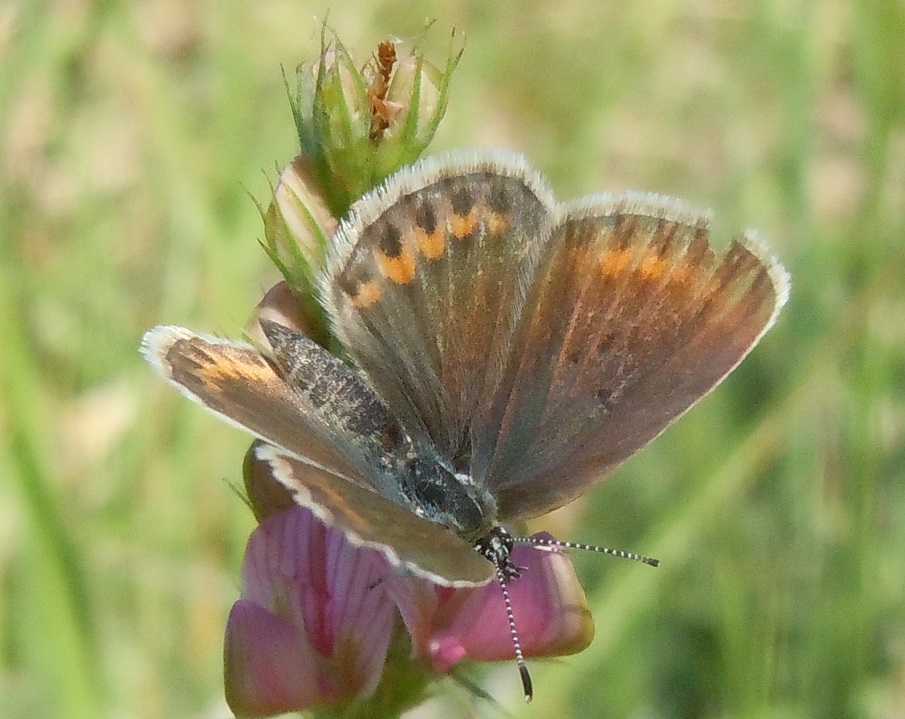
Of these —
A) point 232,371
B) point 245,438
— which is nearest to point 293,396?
point 232,371

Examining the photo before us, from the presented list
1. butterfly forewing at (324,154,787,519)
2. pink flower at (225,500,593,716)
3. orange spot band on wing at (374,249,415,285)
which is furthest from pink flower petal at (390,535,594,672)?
orange spot band on wing at (374,249,415,285)

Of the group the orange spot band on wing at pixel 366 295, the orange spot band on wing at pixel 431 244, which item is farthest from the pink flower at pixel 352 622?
the orange spot band on wing at pixel 431 244

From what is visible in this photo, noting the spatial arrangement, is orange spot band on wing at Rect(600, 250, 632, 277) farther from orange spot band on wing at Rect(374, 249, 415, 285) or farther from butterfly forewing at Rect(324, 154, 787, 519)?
orange spot band on wing at Rect(374, 249, 415, 285)

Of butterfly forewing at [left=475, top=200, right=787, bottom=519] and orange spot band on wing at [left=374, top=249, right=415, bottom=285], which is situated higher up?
orange spot band on wing at [left=374, top=249, right=415, bottom=285]

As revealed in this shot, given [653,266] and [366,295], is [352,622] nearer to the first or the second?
[366,295]

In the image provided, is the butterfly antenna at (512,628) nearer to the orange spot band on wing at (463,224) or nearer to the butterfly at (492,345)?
the butterfly at (492,345)

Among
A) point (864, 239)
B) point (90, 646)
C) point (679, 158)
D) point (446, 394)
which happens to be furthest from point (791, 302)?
point (90, 646)

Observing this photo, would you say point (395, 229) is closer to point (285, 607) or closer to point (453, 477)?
point (453, 477)
